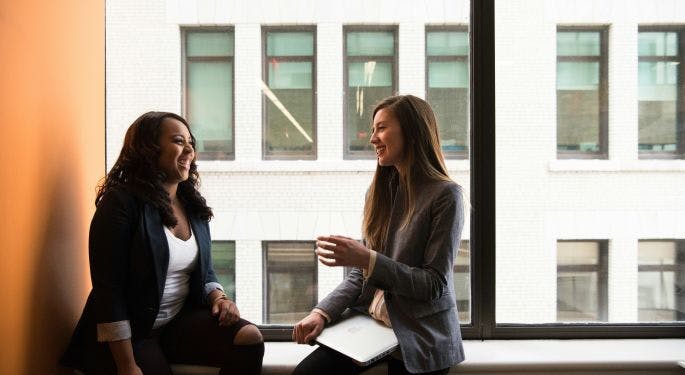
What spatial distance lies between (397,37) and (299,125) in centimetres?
59

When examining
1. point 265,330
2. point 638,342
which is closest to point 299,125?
point 265,330

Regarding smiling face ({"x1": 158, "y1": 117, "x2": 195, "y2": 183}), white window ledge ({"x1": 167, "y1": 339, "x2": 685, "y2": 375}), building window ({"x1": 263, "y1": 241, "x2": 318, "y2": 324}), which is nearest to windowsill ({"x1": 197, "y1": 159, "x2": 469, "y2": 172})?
building window ({"x1": 263, "y1": 241, "x2": 318, "y2": 324})

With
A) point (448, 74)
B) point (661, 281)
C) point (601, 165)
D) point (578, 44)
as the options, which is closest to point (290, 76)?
point (448, 74)

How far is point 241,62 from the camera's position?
7.98 ft

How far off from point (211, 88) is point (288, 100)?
35 centimetres

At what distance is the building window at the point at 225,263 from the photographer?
2.45 m

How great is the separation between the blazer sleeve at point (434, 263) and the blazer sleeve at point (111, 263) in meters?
Answer: 0.77

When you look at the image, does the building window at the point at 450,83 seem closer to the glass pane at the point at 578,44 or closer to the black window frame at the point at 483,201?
the black window frame at the point at 483,201

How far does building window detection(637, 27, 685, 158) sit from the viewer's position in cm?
247

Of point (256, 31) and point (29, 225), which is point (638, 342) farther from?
point (29, 225)

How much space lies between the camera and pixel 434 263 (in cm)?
170

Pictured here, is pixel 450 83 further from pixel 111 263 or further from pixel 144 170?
pixel 111 263

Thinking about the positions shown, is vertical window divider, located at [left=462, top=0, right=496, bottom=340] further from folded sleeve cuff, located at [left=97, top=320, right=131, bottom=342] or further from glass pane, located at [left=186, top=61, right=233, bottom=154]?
folded sleeve cuff, located at [left=97, top=320, right=131, bottom=342]

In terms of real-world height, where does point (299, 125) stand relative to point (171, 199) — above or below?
above
